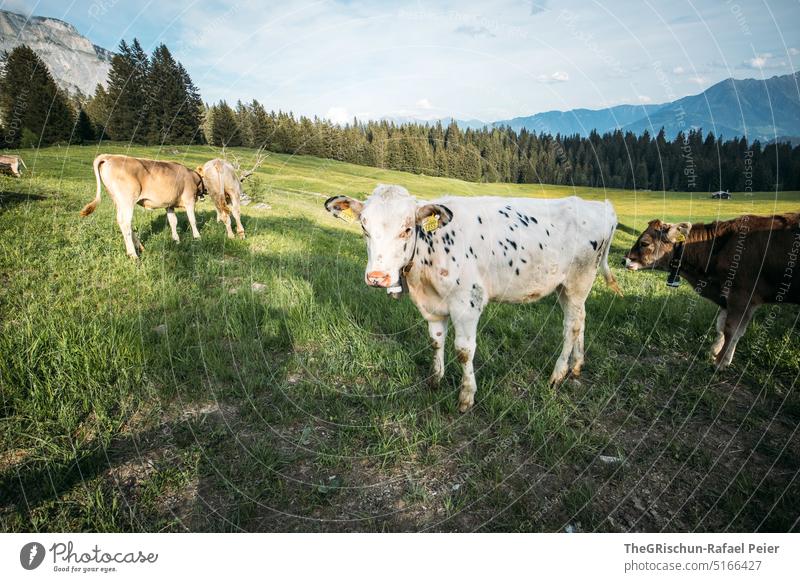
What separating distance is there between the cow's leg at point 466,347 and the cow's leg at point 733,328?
3.79m

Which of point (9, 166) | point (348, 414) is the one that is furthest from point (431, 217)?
point (9, 166)

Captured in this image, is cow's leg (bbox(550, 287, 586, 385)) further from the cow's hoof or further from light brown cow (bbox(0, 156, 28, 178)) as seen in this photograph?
light brown cow (bbox(0, 156, 28, 178))

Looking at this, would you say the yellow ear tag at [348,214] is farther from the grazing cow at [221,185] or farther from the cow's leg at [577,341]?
the grazing cow at [221,185]

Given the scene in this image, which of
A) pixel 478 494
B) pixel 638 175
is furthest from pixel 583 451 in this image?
pixel 638 175

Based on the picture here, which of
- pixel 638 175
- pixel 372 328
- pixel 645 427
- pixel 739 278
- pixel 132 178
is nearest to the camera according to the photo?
pixel 645 427

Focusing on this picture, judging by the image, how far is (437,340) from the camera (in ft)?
15.6

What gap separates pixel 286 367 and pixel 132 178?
714 cm

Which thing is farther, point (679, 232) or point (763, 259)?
point (679, 232)

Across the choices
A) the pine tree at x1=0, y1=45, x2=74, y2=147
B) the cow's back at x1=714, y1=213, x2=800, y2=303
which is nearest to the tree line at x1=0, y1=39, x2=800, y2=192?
the pine tree at x1=0, y1=45, x2=74, y2=147

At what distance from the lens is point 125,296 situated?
6188 millimetres

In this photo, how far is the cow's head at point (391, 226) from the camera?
12.0 ft

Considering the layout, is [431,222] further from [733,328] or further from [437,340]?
[733,328]

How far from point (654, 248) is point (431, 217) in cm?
486
